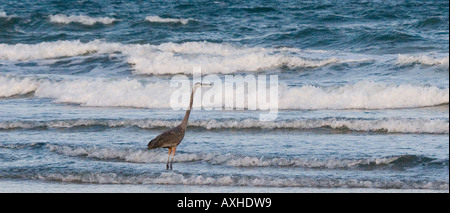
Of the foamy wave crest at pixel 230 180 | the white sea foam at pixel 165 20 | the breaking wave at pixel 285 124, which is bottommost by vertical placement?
the foamy wave crest at pixel 230 180

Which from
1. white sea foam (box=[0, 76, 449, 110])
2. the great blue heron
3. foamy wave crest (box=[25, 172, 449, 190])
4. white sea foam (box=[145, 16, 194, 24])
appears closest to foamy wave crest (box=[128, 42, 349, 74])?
white sea foam (box=[0, 76, 449, 110])

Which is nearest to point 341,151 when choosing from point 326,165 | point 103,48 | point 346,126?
point 326,165

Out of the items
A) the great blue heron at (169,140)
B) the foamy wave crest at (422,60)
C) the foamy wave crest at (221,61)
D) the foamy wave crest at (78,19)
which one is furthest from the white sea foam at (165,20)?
the great blue heron at (169,140)

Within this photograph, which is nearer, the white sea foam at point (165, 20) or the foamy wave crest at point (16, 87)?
the foamy wave crest at point (16, 87)

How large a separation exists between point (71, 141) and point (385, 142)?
414cm

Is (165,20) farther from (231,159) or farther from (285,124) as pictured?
(231,159)

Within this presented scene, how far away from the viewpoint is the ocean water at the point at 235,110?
28.1 ft

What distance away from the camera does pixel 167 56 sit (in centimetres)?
1823

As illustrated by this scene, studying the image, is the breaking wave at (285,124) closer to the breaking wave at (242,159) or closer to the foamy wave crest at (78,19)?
the breaking wave at (242,159)

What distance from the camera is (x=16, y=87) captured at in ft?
51.5

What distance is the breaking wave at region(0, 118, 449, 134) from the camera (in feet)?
34.6

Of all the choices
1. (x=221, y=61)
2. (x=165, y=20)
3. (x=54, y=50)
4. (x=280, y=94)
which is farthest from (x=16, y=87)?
(x=165, y=20)

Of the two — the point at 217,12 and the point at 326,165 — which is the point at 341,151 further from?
the point at 217,12

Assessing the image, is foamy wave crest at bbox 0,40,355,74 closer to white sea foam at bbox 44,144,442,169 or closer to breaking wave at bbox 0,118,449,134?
breaking wave at bbox 0,118,449,134
